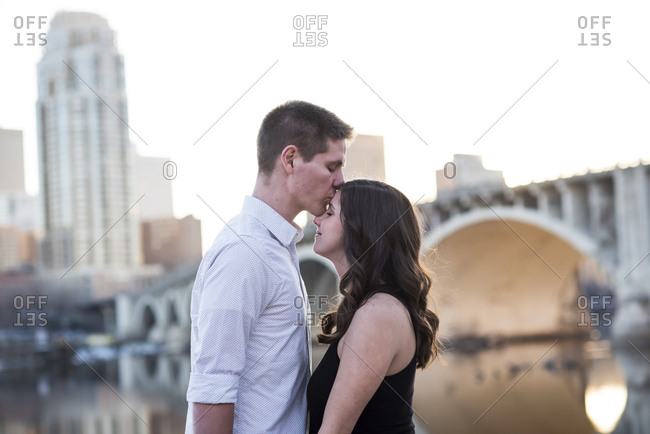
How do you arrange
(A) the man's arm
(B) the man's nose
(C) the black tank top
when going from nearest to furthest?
(A) the man's arm → (C) the black tank top → (B) the man's nose

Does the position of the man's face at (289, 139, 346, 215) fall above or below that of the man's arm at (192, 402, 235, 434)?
above

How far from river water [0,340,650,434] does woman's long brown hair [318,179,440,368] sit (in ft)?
28.7

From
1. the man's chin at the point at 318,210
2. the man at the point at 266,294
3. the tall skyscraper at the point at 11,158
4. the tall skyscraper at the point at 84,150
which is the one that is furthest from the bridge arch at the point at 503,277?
the tall skyscraper at the point at 84,150

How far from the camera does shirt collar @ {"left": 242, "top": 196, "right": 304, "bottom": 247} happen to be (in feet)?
8.79

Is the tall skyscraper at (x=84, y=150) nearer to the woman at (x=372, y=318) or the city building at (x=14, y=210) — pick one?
the city building at (x=14, y=210)

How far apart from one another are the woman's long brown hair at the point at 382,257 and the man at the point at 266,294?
14 cm

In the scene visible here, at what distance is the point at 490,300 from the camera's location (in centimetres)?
2769

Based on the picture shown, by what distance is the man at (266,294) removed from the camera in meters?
2.36

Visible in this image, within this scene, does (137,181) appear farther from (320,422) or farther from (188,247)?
(320,422)

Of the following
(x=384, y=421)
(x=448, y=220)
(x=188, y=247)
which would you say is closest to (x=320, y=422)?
(x=384, y=421)

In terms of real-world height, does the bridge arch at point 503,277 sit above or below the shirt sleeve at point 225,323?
below

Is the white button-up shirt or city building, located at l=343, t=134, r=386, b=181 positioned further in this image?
city building, located at l=343, t=134, r=386, b=181

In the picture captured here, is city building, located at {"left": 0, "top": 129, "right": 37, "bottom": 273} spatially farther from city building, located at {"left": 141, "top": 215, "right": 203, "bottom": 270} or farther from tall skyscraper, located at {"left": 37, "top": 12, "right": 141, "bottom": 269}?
city building, located at {"left": 141, "top": 215, "right": 203, "bottom": 270}

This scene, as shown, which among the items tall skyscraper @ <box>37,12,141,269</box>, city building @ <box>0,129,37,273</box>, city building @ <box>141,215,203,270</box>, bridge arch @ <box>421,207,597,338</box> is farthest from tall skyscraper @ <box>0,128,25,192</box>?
bridge arch @ <box>421,207,597,338</box>
